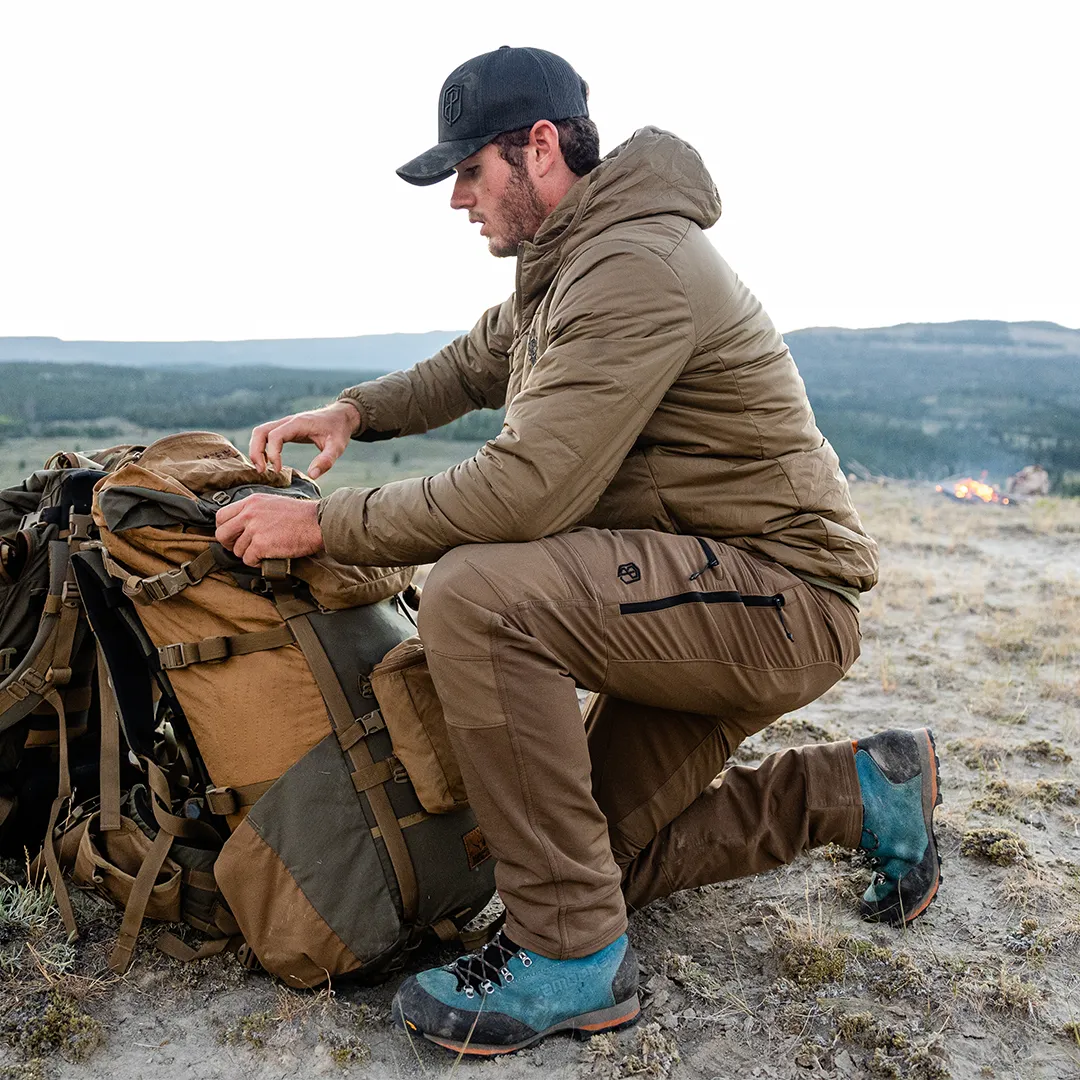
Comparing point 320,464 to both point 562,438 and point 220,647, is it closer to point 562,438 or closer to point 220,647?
point 220,647

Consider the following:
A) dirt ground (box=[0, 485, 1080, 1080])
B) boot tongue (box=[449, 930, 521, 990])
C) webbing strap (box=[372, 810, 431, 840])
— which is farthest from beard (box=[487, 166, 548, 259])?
dirt ground (box=[0, 485, 1080, 1080])

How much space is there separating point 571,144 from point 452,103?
0.38m

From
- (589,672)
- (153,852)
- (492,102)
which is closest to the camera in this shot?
(589,672)

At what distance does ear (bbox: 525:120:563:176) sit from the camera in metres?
2.89

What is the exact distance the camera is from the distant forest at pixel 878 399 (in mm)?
39375

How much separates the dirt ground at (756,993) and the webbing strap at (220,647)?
0.87 m

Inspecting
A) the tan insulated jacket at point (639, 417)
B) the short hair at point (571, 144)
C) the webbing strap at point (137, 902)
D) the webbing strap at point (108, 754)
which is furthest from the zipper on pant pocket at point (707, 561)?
the webbing strap at point (108, 754)

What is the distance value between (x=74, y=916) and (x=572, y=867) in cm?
157

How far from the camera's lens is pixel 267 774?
265 centimetres

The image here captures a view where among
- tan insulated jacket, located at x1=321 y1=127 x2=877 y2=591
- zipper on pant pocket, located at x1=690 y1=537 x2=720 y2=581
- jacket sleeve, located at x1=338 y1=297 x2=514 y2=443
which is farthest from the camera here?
jacket sleeve, located at x1=338 y1=297 x2=514 y2=443

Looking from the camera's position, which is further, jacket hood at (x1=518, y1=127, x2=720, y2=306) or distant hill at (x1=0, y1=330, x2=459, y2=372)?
distant hill at (x1=0, y1=330, x2=459, y2=372)

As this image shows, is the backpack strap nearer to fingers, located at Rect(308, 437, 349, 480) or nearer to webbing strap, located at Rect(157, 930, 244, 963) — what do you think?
webbing strap, located at Rect(157, 930, 244, 963)

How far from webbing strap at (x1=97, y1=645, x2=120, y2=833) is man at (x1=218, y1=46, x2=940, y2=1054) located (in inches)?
30.5

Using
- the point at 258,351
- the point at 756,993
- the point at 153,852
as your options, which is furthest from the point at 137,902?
the point at 258,351
